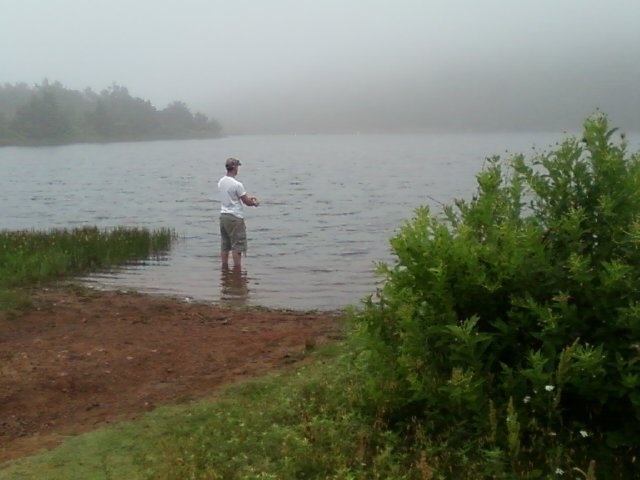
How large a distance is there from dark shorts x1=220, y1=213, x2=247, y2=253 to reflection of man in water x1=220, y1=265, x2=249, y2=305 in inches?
21.1

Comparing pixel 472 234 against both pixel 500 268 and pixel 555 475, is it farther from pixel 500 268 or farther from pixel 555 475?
pixel 555 475

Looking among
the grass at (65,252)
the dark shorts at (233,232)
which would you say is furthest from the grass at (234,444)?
the dark shorts at (233,232)

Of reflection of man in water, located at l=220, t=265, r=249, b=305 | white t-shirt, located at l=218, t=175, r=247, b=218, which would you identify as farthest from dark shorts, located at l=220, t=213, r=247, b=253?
reflection of man in water, located at l=220, t=265, r=249, b=305

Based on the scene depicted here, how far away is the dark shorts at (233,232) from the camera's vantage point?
1598 centimetres

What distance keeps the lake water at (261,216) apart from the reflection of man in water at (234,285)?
19 mm

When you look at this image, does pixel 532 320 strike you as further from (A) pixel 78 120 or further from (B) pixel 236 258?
(A) pixel 78 120

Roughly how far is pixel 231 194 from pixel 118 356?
764cm

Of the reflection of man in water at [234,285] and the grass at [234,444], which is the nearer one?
the grass at [234,444]

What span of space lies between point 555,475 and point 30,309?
26.7 feet

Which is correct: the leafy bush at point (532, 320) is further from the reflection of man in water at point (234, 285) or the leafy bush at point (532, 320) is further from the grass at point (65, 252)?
the reflection of man in water at point (234, 285)

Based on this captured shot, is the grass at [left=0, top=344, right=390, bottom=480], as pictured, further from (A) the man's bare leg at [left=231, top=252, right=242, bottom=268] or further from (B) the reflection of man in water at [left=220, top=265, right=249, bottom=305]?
(A) the man's bare leg at [left=231, top=252, right=242, bottom=268]

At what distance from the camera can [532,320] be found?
4.86 m

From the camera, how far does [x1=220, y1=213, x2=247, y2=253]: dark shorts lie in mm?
15977

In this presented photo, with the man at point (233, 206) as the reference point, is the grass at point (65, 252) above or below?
below
